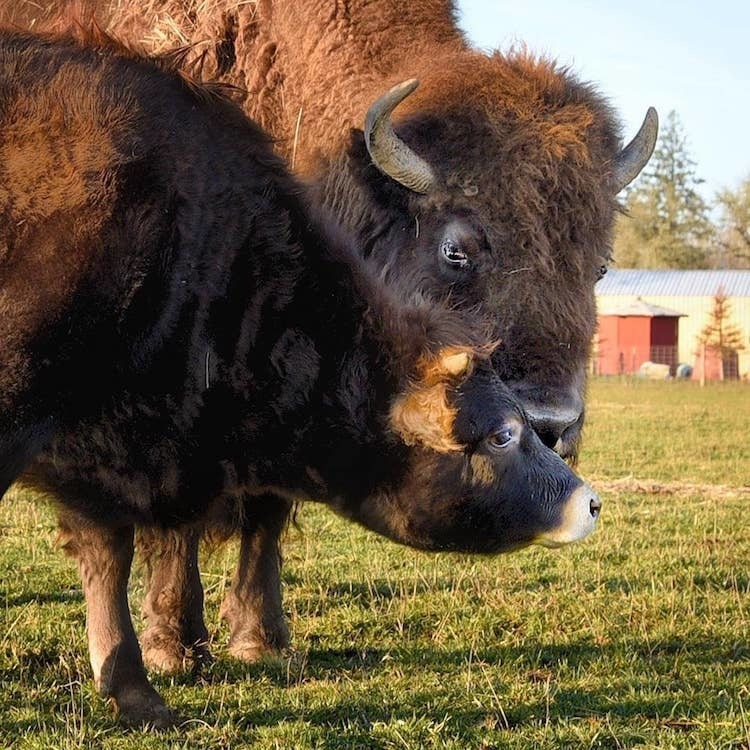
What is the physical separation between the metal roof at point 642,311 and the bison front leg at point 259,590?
51.1 metres

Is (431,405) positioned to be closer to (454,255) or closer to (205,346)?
(205,346)

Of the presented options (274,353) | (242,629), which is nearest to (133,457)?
(274,353)

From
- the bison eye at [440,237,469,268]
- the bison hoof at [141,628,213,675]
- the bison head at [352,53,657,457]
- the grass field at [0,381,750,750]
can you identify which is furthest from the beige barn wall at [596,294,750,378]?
the bison hoof at [141,628,213,675]

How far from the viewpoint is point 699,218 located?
74375 mm

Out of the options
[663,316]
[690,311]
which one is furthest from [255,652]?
[690,311]

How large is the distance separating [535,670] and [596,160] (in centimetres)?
273

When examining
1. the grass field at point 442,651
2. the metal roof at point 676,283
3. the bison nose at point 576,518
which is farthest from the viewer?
the metal roof at point 676,283

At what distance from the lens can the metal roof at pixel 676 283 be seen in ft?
195

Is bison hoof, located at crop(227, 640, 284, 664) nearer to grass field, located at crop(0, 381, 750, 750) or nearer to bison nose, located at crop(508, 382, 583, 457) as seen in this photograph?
grass field, located at crop(0, 381, 750, 750)

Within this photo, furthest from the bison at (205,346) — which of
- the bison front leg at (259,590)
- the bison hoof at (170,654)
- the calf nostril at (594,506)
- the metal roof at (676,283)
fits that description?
the metal roof at (676,283)

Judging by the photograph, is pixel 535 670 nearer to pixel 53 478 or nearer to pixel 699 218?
pixel 53 478

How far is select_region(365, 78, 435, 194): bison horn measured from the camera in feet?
19.7

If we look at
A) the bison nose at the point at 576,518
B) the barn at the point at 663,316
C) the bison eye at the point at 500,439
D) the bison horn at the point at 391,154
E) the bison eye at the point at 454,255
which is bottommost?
the bison nose at the point at 576,518

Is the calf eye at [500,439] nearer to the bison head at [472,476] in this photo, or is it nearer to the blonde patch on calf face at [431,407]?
the bison head at [472,476]
